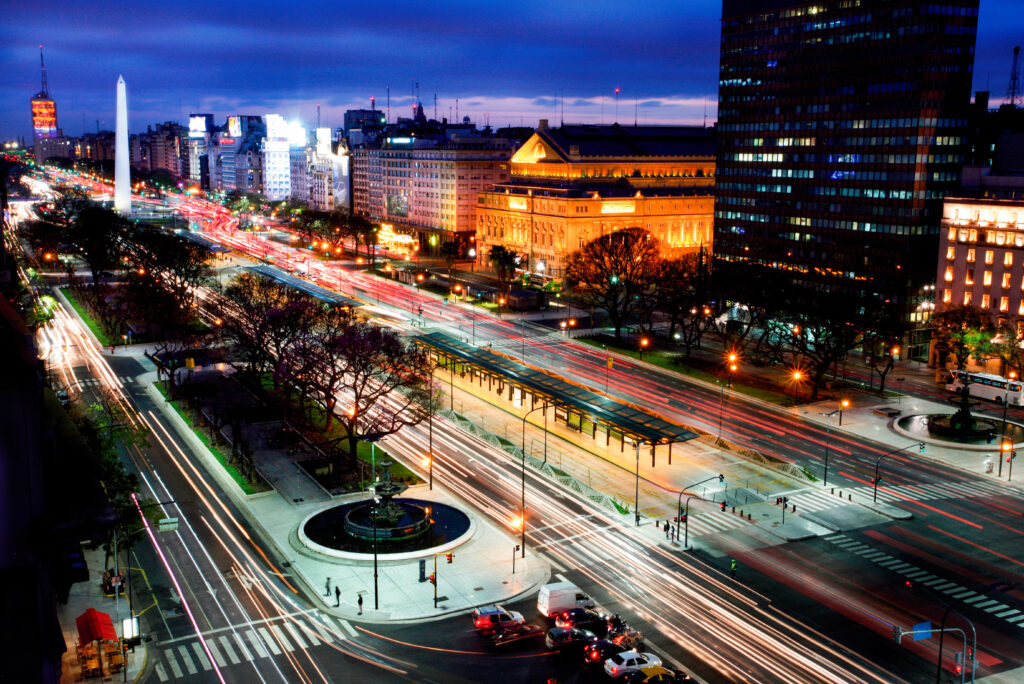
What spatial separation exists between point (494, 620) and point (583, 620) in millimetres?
4579

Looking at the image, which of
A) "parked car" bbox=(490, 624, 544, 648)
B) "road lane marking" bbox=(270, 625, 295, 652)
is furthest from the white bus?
"road lane marking" bbox=(270, 625, 295, 652)

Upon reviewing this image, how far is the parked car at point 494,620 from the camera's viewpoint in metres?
46.2

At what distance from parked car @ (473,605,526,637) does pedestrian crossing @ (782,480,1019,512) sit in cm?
2659

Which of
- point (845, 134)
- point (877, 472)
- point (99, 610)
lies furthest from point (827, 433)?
point (99, 610)

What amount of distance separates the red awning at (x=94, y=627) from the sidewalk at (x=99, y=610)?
808mm

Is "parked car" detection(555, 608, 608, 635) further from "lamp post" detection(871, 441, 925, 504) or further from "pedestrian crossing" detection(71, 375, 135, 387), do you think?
"pedestrian crossing" detection(71, 375, 135, 387)

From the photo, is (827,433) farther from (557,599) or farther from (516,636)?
(516,636)

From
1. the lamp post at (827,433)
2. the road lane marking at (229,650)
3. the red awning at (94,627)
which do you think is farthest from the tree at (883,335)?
the red awning at (94,627)

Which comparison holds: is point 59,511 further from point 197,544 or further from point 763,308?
point 763,308

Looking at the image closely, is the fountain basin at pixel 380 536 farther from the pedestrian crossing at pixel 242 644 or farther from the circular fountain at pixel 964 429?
the circular fountain at pixel 964 429

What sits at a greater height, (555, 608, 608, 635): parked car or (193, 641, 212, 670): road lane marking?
(555, 608, 608, 635): parked car

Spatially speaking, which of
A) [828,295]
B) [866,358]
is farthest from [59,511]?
[866,358]

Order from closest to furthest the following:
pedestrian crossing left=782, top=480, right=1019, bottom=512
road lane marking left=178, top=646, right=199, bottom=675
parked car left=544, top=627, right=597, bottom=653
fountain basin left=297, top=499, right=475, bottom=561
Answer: road lane marking left=178, top=646, right=199, bottom=675 < parked car left=544, top=627, right=597, bottom=653 < fountain basin left=297, top=499, right=475, bottom=561 < pedestrian crossing left=782, top=480, right=1019, bottom=512

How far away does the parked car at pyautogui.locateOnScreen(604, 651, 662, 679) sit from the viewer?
41.8m
